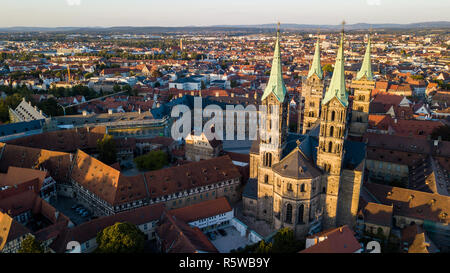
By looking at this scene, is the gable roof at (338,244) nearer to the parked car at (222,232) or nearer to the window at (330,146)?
the window at (330,146)

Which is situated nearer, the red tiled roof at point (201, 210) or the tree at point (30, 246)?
the tree at point (30, 246)

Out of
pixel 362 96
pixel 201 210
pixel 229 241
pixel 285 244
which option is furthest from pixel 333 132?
pixel 362 96

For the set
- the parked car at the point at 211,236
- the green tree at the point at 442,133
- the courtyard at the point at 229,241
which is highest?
the green tree at the point at 442,133

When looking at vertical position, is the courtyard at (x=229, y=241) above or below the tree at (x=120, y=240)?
below

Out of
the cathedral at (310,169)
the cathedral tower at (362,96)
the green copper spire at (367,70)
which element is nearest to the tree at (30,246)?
the cathedral at (310,169)

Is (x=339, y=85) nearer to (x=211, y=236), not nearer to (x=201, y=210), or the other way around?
(x=201, y=210)
